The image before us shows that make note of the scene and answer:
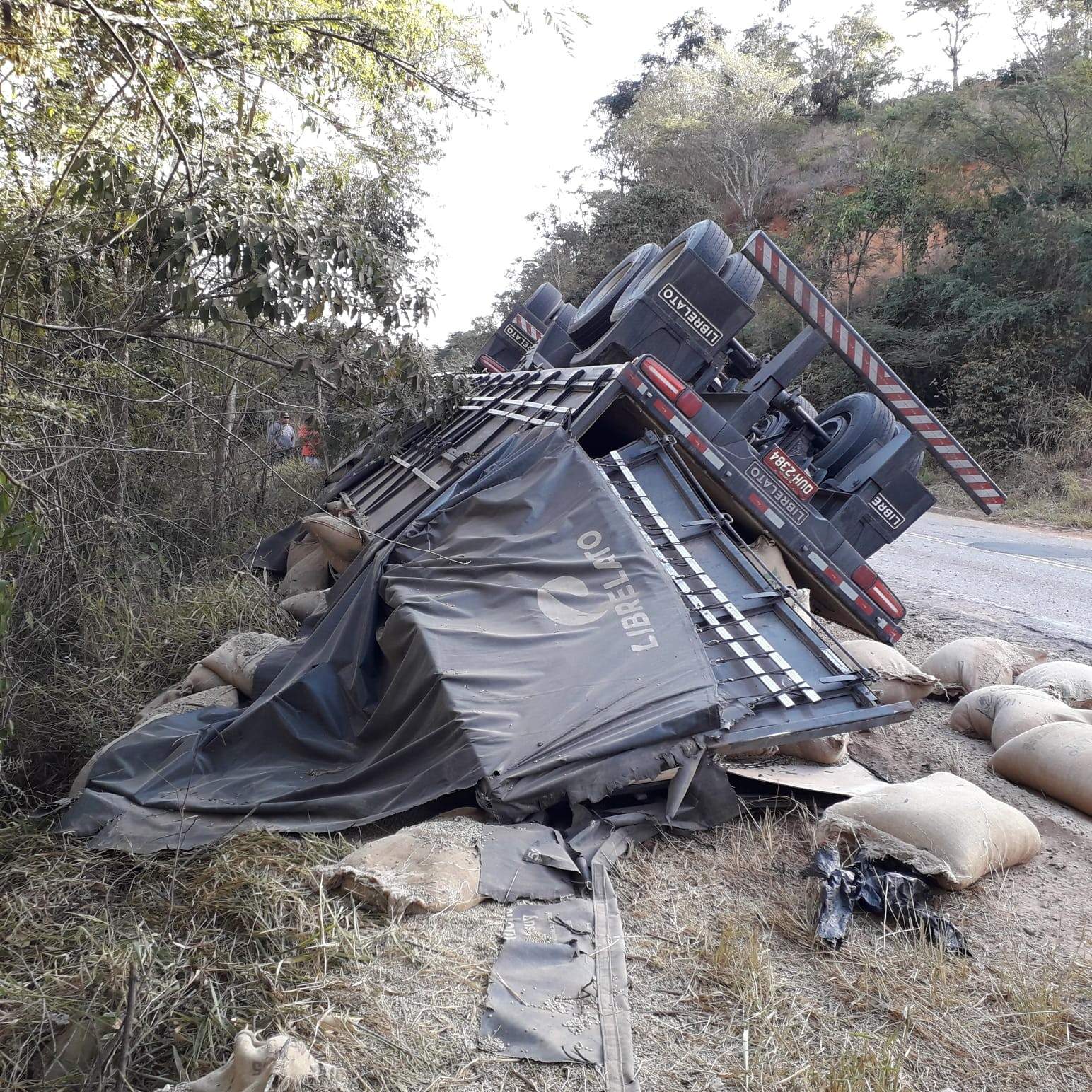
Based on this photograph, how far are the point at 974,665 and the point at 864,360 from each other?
200 centimetres

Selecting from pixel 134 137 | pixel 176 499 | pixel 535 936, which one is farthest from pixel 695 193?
pixel 535 936

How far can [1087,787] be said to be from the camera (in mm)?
3789

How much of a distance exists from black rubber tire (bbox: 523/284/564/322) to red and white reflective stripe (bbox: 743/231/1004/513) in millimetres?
4569

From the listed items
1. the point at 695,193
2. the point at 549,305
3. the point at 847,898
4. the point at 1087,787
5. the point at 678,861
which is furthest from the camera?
the point at 695,193

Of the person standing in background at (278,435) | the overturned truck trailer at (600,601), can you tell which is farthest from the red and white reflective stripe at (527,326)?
the overturned truck trailer at (600,601)

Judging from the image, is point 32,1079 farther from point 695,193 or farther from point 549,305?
point 695,193

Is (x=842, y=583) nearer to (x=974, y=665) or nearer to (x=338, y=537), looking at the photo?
(x=974, y=665)

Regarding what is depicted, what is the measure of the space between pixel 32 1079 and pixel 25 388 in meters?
2.94

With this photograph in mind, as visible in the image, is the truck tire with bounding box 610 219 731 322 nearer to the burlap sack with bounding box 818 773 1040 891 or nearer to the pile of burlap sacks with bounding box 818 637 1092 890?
the pile of burlap sacks with bounding box 818 637 1092 890

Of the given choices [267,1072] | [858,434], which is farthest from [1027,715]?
[267,1072]

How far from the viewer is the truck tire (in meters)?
5.93

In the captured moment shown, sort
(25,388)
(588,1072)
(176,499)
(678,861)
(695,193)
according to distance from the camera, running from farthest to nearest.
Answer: (695,193) < (176,499) < (25,388) < (678,861) < (588,1072)

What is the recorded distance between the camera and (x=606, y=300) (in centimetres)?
691

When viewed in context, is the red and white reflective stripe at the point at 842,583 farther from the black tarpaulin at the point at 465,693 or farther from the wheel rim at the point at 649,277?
the wheel rim at the point at 649,277
